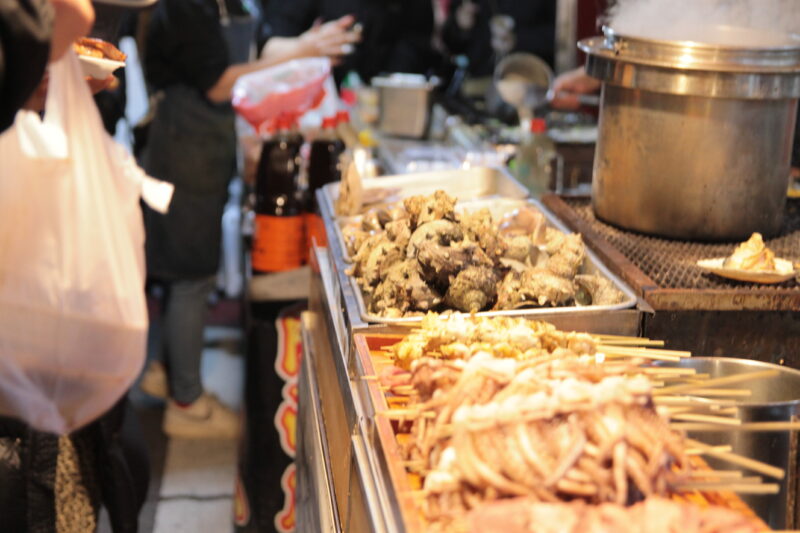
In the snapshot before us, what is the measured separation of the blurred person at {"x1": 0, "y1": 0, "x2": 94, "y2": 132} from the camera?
1.48 m

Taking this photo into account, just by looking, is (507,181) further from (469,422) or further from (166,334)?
(166,334)

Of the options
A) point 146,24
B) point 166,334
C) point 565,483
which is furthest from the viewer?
point 166,334

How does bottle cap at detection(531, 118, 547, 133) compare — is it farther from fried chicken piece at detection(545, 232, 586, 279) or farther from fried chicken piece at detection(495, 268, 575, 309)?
fried chicken piece at detection(495, 268, 575, 309)

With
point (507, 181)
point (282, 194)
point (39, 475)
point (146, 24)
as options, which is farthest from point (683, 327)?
point (146, 24)

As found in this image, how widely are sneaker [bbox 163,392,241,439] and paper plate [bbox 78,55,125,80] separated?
9.68ft

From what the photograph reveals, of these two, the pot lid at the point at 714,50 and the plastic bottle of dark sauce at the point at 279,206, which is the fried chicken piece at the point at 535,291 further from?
the plastic bottle of dark sauce at the point at 279,206

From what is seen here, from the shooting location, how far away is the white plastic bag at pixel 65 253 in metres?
1.67

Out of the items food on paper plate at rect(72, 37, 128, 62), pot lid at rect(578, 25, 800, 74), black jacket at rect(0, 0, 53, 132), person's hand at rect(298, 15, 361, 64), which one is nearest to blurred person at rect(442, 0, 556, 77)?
person's hand at rect(298, 15, 361, 64)

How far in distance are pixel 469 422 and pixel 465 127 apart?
12.4 ft

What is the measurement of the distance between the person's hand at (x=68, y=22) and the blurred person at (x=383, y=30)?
5831 mm

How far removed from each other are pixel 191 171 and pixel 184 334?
852 millimetres

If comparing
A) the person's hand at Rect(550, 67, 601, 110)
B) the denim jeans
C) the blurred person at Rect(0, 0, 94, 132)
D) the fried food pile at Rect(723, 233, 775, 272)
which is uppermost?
the blurred person at Rect(0, 0, 94, 132)

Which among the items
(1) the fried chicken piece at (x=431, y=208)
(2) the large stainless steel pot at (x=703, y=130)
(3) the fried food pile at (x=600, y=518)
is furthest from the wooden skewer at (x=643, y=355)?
(2) the large stainless steel pot at (x=703, y=130)

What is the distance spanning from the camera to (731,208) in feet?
8.60
